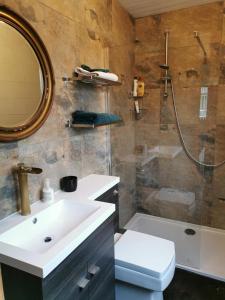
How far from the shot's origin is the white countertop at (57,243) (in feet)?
3.01

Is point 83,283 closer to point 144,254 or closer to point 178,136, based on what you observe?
point 144,254

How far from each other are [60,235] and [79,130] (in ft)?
2.81

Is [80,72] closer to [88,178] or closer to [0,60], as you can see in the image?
[0,60]

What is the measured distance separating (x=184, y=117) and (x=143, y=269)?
179 centimetres

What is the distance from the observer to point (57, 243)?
102cm

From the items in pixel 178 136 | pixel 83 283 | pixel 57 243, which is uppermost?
pixel 178 136

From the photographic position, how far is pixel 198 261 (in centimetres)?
230

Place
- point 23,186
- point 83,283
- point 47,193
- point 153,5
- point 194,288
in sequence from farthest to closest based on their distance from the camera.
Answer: point 153,5
point 194,288
point 47,193
point 23,186
point 83,283

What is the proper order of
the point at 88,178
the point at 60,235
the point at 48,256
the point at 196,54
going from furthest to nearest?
the point at 196,54, the point at 88,178, the point at 60,235, the point at 48,256

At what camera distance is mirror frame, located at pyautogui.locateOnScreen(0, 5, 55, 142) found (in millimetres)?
1221

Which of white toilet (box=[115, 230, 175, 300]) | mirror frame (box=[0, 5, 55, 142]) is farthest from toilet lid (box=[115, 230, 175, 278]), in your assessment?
mirror frame (box=[0, 5, 55, 142])

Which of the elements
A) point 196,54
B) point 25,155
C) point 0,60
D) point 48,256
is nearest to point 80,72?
point 0,60

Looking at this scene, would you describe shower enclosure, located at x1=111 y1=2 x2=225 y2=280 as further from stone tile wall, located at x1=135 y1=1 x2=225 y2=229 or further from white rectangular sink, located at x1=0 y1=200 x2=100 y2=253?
white rectangular sink, located at x1=0 y1=200 x2=100 y2=253

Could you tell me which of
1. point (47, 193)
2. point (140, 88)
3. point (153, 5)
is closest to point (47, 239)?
point (47, 193)
